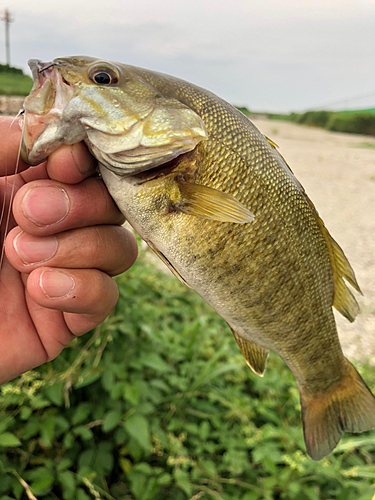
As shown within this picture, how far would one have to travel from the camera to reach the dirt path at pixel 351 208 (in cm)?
384

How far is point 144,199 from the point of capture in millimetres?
1080

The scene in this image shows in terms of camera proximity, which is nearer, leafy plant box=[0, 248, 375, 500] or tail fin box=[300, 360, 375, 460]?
tail fin box=[300, 360, 375, 460]

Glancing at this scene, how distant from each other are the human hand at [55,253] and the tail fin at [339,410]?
888mm

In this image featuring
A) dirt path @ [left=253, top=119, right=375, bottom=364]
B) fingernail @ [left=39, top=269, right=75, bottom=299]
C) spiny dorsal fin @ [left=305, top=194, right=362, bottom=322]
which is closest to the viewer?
fingernail @ [left=39, top=269, right=75, bottom=299]

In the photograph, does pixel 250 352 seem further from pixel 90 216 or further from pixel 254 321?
pixel 90 216

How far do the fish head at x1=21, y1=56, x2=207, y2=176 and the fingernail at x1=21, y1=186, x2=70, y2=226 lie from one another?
0.11 meters

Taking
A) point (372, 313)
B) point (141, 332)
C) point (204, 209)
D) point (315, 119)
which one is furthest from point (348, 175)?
point (315, 119)

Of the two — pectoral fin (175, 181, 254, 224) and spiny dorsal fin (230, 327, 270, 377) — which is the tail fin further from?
pectoral fin (175, 181, 254, 224)

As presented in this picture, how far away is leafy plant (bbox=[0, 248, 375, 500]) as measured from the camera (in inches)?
68.5

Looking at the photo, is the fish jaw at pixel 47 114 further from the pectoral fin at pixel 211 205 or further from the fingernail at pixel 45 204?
the pectoral fin at pixel 211 205

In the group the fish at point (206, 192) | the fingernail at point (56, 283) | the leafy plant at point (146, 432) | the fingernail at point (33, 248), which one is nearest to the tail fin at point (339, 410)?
the fish at point (206, 192)

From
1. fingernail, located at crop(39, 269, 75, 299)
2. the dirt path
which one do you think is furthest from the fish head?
the dirt path

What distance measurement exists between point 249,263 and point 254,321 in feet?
0.74

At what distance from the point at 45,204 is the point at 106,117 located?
309mm
